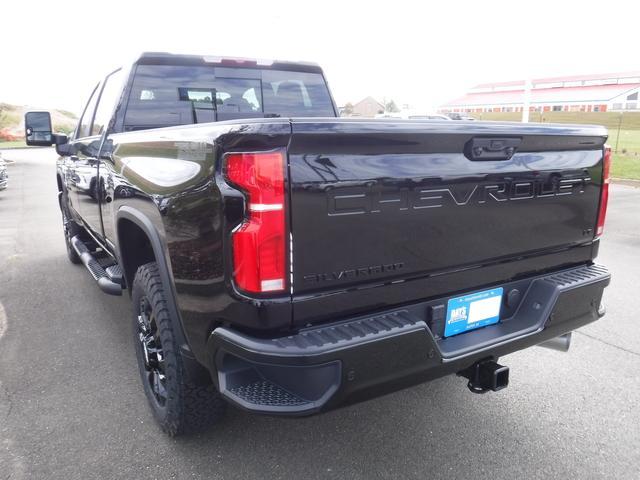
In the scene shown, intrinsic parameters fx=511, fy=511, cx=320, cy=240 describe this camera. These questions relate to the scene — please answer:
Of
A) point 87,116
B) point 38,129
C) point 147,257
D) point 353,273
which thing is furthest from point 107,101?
point 353,273

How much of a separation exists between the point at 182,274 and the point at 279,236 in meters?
0.54

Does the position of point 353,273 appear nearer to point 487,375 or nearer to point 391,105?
point 487,375

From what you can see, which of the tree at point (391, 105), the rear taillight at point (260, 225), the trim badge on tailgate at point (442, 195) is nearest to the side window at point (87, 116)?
the rear taillight at point (260, 225)

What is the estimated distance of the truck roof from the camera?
3.66 meters

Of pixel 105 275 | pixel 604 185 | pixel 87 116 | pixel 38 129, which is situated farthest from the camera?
pixel 87 116

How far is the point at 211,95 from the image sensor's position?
3850 mm

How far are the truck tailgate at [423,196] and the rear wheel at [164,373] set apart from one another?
90cm

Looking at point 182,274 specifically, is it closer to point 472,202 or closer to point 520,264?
point 472,202

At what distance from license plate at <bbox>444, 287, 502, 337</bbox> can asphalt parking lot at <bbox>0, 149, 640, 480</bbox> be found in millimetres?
698

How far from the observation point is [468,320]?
7.41ft

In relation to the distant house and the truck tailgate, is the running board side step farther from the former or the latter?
the distant house

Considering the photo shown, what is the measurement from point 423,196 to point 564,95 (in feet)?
316

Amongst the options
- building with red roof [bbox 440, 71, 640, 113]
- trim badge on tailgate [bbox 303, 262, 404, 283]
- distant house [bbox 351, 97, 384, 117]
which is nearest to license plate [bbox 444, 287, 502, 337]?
trim badge on tailgate [bbox 303, 262, 404, 283]

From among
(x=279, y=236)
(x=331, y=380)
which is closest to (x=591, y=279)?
(x=331, y=380)
